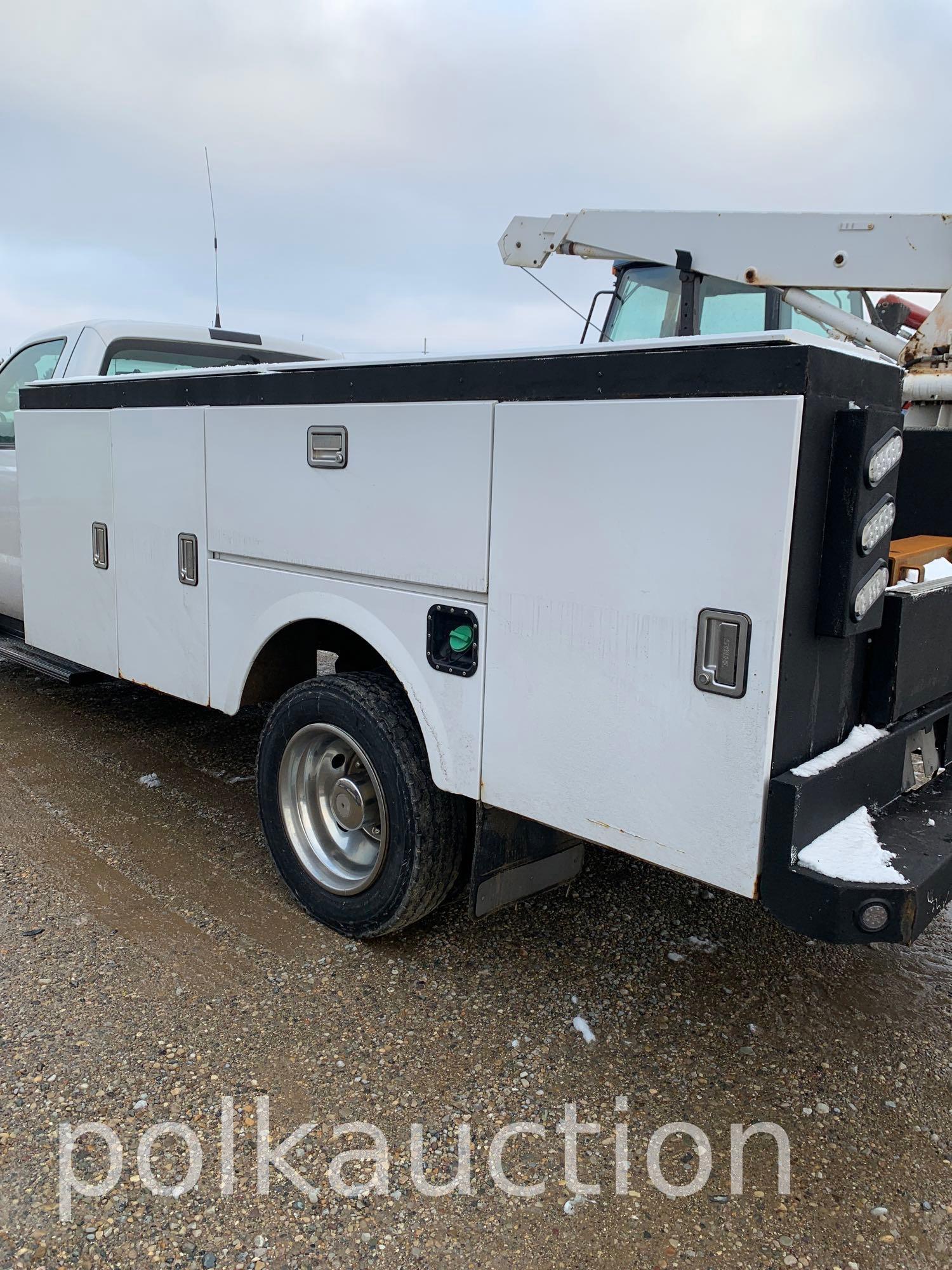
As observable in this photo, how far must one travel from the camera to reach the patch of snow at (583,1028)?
2.81 meters

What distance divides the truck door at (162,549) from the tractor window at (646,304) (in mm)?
3053

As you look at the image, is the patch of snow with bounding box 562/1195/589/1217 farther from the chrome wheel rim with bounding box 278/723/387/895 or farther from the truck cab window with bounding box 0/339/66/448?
the truck cab window with bounding box 0/339/66/448

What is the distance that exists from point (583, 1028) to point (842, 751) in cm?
116

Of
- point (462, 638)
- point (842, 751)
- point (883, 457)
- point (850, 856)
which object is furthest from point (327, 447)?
point (850, 856)

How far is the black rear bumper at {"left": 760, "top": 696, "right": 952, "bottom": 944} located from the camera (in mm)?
2094

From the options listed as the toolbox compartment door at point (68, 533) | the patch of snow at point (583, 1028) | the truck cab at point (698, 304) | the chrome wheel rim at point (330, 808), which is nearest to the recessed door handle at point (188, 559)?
the toolbox compartment door at point (68, 533)

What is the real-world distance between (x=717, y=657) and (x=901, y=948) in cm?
182

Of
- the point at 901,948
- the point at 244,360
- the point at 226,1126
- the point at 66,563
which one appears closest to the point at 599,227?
the point at 244,360

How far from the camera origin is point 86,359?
5.15 meters

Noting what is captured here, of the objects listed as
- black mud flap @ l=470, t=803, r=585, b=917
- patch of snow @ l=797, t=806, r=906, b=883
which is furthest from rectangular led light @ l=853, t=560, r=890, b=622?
black mud flap @ l=470, t=803, r=585, b=917

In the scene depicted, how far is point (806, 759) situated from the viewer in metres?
2.26

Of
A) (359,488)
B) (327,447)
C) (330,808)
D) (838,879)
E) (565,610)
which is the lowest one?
(330,808)

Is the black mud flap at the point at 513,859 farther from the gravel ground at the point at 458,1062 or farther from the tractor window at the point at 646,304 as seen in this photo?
the tractor window at the point at 646,304

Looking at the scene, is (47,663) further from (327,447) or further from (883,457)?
(883,457)
